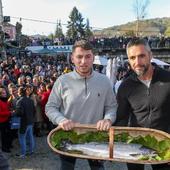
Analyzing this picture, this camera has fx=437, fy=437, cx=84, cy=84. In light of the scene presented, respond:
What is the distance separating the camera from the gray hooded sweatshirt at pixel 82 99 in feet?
13.6

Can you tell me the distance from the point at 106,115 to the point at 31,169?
428cm

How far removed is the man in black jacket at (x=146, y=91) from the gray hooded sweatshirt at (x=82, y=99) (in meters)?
0.19

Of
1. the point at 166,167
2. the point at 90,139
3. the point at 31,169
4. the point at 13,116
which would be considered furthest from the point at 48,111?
the point at 13,116

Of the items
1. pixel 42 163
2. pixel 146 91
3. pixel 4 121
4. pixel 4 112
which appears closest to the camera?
pixel 146 91

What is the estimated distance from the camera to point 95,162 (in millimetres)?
4254

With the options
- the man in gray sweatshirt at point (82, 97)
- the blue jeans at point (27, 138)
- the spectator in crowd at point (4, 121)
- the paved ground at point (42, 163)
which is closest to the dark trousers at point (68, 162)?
the man in gray sweatshirt at point (82, 97)

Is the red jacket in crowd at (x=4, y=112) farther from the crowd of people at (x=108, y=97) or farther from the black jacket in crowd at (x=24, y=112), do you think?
the crowd of people at (x=108, y=97)

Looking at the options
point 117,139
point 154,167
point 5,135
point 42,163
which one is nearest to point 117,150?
point 117,139

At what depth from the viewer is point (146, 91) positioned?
4004mm

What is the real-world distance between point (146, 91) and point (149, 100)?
0.09 meters

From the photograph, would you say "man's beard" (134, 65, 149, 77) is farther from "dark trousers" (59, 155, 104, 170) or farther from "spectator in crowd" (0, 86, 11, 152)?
"spectator in crowd" (0, 86, 11, 152)

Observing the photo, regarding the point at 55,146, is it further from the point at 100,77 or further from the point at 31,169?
the point at 31,169

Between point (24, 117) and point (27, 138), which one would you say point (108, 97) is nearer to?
point (24, 117)

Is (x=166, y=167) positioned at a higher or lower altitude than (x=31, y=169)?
higher
